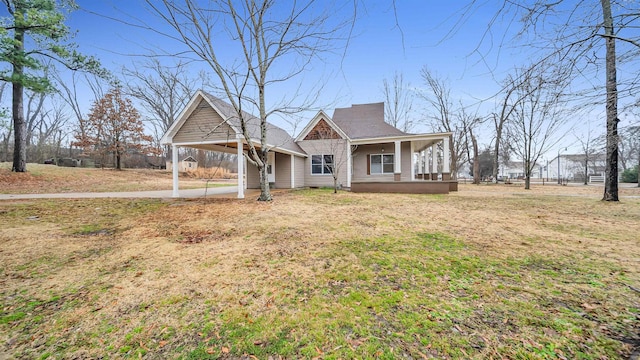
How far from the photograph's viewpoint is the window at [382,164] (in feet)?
52.1

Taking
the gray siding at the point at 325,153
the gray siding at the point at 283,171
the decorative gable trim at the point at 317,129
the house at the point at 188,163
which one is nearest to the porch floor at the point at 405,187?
the gray siding at the point at 325,153

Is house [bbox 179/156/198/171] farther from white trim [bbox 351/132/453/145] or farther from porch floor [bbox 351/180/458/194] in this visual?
porch floor [bbox 351/180/458/194]

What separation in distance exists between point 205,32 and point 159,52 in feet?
5.18

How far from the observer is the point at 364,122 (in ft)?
57.0

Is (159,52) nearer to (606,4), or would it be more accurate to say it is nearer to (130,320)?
(130,320)

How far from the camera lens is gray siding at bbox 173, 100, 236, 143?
35.3 feet

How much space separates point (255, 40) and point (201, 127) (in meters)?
4.71

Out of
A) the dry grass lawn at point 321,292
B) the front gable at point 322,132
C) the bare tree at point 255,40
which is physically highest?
the bare tree at point 255,40

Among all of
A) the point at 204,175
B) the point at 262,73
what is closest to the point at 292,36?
the point at 262,73

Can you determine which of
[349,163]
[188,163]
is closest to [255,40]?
[349,163]

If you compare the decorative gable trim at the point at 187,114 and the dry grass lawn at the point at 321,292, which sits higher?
the decorative gable trim at the point at 187,114

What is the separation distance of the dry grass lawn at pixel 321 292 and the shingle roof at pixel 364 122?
11115 millimetres

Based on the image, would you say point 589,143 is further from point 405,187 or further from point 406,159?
point 406,159

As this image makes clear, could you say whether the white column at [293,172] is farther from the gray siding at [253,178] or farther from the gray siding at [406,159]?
the gray siding at [406,159]
